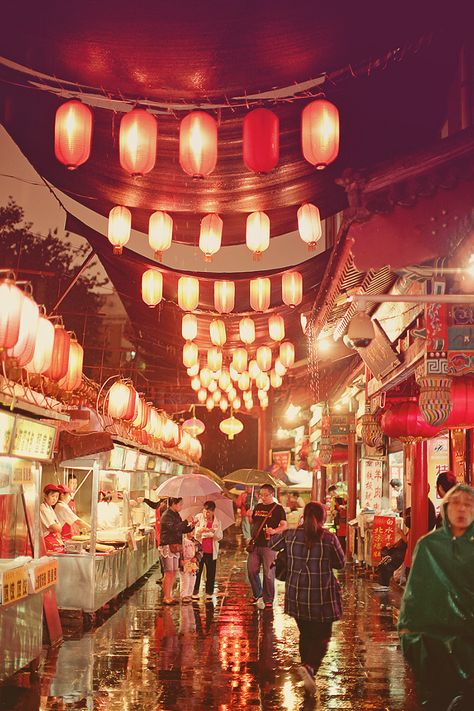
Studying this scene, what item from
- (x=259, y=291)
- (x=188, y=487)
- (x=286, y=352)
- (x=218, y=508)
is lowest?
(x=218, y=508)

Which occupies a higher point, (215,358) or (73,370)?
(215,358)

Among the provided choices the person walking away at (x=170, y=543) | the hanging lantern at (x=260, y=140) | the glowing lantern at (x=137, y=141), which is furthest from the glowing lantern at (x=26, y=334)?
the person walking away at (x=170, y=543)

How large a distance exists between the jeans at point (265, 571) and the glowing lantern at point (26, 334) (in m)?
8.00

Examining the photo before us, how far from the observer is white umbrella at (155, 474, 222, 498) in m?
18.0

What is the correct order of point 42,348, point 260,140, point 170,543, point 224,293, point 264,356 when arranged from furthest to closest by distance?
point 264,356
point 224,293
point 170,543
point 260,140
point 42,348

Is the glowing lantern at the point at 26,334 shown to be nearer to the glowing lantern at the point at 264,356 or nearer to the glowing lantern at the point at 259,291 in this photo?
the glowing lantern at the point at 259,291

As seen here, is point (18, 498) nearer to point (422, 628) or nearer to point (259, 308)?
point (422, 628)

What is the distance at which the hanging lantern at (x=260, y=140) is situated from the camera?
1190 centimetres

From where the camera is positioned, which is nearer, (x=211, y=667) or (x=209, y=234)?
(x=211, y=667)

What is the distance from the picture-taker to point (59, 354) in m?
11.1

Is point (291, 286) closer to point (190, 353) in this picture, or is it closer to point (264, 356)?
point (264, 356)

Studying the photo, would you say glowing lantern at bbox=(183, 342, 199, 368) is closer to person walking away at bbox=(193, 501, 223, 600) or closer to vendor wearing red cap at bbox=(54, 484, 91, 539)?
person walking away at bbox=(193, 501, 223, 600)

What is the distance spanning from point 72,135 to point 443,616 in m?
8.85

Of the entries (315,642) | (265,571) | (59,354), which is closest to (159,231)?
(59,354)
